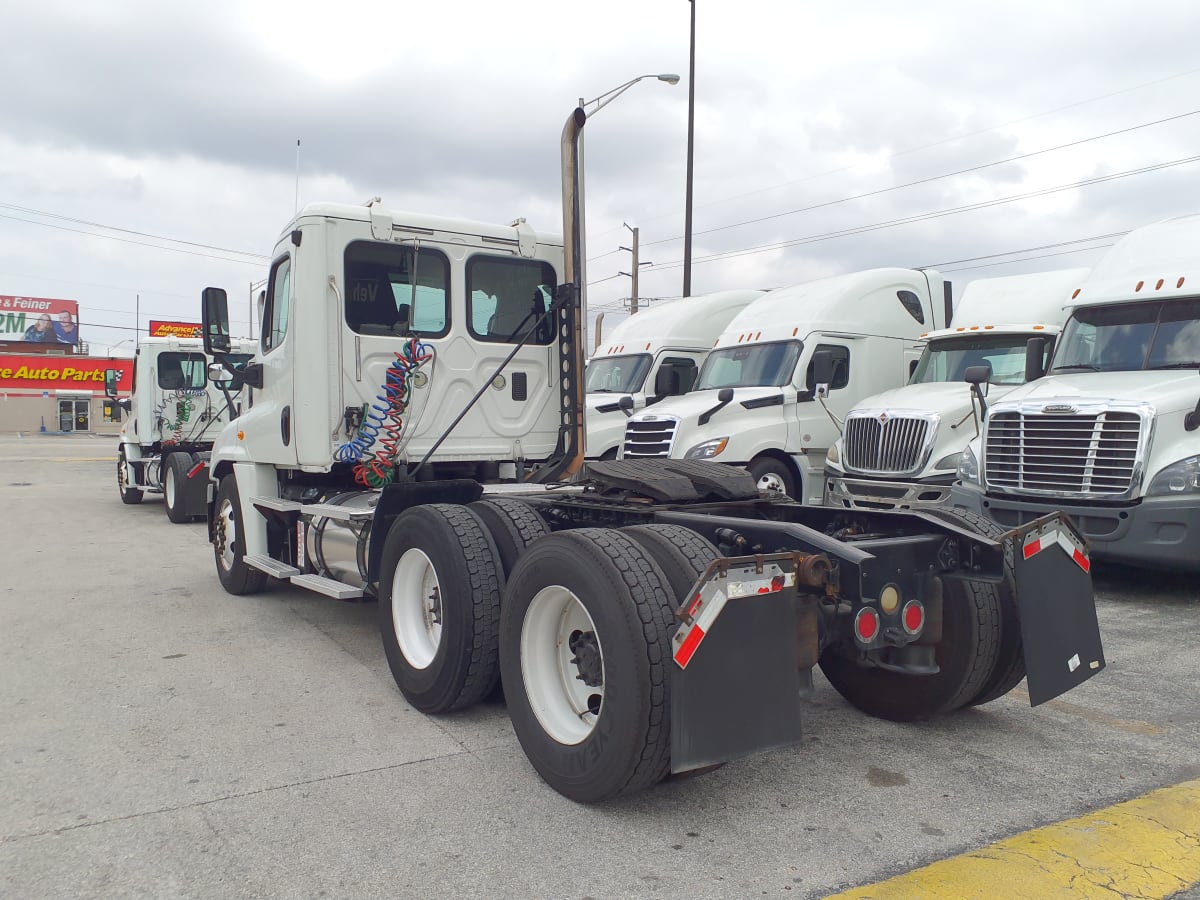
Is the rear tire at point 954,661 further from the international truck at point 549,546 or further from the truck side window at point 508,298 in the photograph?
the truck side window at point 508,298

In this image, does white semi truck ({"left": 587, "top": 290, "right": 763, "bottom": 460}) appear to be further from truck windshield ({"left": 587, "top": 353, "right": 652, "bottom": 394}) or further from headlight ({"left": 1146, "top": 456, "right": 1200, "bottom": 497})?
headlight ({"left": 1146, "top": 456, "right": 1200, "bottom": 497})

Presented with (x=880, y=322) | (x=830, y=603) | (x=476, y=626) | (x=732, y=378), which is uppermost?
(x=880, y=322)

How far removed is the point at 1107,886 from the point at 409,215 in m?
5.44

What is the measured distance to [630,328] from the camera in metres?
15.0

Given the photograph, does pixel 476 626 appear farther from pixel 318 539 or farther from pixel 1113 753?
pixel 1113 753

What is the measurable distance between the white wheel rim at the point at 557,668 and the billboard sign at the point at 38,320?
281 ft

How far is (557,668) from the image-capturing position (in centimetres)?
398

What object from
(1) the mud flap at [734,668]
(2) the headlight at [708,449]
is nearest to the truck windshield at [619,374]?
(2) the headlight at [708,449]

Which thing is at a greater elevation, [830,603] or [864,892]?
[830,603]

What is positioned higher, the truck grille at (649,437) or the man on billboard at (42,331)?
the man on billboard at (42,331)

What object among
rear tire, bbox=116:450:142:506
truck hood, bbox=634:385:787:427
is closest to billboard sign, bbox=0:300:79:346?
rear tire, bbox=116:450:142:506

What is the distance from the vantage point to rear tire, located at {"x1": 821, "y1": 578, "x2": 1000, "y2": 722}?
417 centimetres

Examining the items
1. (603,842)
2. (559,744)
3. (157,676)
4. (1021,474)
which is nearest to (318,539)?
(157,676)

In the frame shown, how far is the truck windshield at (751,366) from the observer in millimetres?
11742
